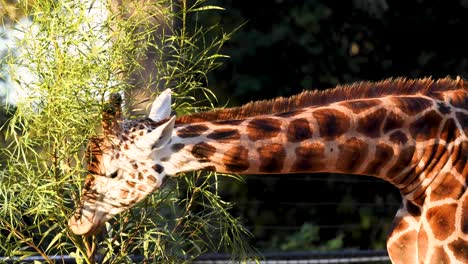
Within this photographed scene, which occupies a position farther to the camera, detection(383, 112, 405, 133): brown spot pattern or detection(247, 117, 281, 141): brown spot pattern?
detection(383, 112, 405, 133): brown spot pattern

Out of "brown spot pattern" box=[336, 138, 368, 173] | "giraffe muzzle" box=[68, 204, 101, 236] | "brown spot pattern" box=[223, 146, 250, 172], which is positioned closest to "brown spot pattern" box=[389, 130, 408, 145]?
"brown spot pattern" box=[336, 138, 368, 173]

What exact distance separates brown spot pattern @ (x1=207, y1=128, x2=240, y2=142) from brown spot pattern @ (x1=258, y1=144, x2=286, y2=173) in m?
0.11

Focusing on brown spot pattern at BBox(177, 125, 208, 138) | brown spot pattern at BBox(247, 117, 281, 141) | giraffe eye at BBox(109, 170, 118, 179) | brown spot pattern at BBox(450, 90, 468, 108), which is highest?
brown spot pattern at BBox(177, 125, 208, 138)

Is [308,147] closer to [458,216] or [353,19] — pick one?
[458,216]

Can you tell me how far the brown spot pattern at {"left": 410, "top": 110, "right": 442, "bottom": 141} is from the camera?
5625 millimetres

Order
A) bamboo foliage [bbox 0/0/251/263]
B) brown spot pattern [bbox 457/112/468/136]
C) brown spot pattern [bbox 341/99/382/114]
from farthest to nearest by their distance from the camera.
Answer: brown spot pattern [bbox 457/112/468/136]
brown spot pattern [bbox 341/99/382/114]
bamboo foliage [bbox 0/0/251/263]

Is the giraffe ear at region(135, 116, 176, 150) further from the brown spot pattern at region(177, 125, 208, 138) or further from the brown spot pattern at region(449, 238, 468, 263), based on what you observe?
the brown spot pattern at region(449, 238, 468, 263)

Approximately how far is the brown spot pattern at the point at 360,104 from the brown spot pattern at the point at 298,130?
233 mm

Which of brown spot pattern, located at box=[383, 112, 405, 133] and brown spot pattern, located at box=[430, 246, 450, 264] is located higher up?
brown spot pattern, located at box=[383, 112, 405, 133]

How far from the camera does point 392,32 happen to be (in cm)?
1152

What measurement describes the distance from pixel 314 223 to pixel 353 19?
69.7 inches

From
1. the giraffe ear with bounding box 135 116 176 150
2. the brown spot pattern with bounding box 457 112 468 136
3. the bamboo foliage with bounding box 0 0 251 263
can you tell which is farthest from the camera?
the brown spot pattern with bounding box 457 112 468 136

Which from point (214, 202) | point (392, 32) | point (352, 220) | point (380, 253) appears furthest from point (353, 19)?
point (214, 202)

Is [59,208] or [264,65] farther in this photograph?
[264,65]
